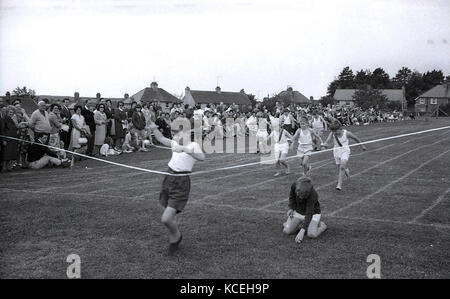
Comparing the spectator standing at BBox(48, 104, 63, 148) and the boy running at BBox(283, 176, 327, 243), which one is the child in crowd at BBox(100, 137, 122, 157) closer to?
the spectator standing at BBox(48, 104, 63, 148)

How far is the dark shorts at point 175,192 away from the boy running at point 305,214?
2005 millimetres

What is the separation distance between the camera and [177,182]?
23.0 feet

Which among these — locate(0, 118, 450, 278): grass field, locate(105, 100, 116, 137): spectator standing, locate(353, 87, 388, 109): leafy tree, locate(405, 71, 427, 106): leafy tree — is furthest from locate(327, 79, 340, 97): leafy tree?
locate(0, 118, 450, 278): grass field

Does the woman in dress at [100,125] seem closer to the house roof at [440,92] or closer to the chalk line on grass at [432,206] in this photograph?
the chalk line on grass at [432,206]

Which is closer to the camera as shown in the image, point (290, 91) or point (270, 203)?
point (270, 203)

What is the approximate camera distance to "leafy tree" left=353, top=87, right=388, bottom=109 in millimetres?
82000

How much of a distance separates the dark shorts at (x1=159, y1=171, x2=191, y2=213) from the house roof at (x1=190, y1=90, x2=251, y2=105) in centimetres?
8696

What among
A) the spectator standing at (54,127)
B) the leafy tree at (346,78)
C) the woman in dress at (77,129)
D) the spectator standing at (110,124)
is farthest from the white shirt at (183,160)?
the leafy tree at (346,78)

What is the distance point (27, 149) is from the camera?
15578 mm

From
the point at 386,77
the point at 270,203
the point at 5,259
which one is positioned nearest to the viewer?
the point at 5,259

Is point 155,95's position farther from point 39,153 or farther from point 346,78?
point 346,78
